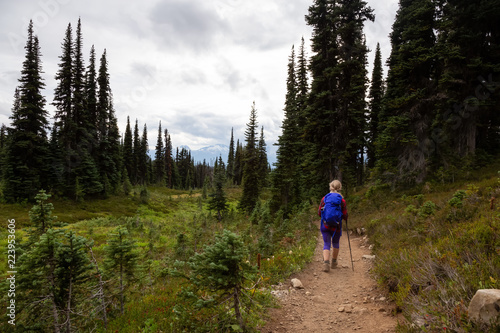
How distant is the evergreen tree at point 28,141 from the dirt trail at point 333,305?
29980mm

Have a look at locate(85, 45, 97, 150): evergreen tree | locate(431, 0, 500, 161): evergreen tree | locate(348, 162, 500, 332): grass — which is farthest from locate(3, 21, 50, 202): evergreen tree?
locate(431, 0, 500, 161): evergreen tree

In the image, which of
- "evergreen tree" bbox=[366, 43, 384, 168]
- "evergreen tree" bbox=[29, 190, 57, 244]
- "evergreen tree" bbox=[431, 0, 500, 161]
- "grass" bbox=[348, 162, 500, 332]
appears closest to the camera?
"grass" bbox=[348, 162, 500, 332]

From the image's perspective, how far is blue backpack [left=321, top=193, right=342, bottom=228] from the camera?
610 centimetres

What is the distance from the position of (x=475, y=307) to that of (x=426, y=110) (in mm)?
16023

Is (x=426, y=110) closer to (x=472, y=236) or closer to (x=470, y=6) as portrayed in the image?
(x=470, y=6)

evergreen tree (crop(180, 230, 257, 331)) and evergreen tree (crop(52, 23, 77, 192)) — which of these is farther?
evergreen tree (crop(52, 23, 77, 192))

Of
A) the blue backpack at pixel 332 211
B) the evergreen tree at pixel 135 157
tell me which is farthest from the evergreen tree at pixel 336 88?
the evergreen tree at pixel 135 157

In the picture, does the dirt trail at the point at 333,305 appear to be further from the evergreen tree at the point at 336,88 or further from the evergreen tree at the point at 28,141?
the evergreen tree at the point at 28,141

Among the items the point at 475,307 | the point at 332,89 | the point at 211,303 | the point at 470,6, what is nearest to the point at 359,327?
the point at 475,307

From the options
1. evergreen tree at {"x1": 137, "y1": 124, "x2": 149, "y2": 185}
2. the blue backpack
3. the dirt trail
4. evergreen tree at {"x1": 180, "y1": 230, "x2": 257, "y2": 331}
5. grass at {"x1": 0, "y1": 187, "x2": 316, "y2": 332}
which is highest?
evergreen tree at {"x1": 137, "y1": 124, "x2": 149, "y2": 185}

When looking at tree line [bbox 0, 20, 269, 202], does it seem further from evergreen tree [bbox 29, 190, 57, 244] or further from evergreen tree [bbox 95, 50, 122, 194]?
evergreen tree [bbox 29, 190, 57, 244]

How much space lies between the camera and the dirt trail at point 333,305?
3.88 meters

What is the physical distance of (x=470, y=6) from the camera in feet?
43.9

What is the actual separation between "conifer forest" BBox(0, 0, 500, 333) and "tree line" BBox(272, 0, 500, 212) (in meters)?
0.09
